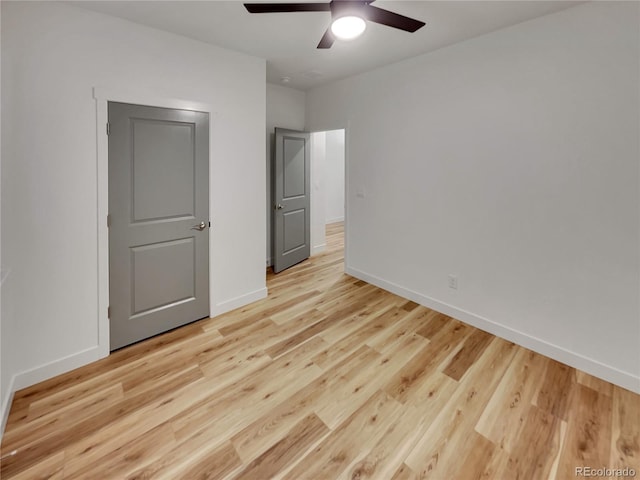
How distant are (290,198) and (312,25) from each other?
241 centimetres

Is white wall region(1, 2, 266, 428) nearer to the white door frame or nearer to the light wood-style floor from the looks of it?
the white door frame

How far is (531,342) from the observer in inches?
102

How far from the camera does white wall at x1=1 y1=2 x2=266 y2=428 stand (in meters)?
1.98

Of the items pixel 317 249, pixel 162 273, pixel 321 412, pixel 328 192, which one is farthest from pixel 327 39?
pixel 328 192

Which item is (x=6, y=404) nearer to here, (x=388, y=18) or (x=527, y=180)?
(x=388, y=18)

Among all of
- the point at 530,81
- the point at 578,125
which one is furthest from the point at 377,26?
the point at 578,125

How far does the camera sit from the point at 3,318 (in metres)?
1.88

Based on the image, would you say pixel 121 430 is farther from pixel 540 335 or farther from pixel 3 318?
pixel 540 335

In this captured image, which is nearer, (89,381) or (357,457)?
(357,457)

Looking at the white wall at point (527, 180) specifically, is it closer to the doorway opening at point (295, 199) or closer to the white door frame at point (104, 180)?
the doorway opening at point (295, 199)

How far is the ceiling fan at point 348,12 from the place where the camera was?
5.73ft

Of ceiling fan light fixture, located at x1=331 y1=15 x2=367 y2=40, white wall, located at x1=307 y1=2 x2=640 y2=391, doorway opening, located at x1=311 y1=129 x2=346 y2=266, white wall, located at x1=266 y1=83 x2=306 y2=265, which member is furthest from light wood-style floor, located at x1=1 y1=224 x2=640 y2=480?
doorway opening, located at x1=311 y1=129 x2=346 y2=266

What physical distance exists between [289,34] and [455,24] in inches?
53.6

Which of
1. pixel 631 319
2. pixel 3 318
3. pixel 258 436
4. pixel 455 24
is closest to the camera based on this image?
pixel 258 436
